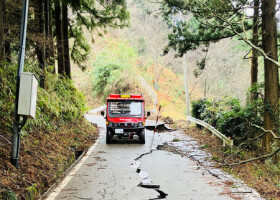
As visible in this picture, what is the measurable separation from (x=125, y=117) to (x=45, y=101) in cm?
439

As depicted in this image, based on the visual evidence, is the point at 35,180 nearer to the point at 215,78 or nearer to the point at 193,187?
the point at 193,187

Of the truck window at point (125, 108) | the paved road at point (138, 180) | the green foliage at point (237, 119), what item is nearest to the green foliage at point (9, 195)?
the paved road at point (138, 180)

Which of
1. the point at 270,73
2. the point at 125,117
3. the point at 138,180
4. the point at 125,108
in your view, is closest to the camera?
the point at 138,180

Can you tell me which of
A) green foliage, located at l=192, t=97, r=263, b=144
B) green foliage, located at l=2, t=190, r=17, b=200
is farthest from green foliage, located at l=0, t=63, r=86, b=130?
green foliage, located at l=192, t=97, r=263, b=144

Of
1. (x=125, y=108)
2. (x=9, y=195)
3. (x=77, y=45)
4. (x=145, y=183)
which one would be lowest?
(x=145, y=183)

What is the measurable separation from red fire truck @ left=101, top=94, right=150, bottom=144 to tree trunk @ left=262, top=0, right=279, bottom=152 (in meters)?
5.11

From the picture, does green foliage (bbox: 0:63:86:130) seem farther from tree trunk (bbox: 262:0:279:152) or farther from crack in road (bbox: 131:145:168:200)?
tree trunk (bbox: 262:0:279:152)

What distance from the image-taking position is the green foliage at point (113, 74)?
129ft

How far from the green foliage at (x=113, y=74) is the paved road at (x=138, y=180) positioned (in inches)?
1129

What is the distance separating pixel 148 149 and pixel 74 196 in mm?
6554

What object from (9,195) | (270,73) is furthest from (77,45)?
(9,195)

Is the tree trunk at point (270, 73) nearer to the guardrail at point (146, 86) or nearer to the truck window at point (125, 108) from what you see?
the truck window at point (125, 108)

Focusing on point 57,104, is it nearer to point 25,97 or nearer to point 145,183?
point 25,97

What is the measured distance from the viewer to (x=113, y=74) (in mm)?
39062
